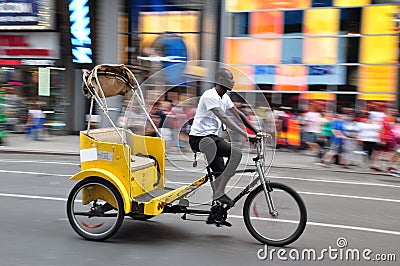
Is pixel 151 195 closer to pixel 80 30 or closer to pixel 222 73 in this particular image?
pixel 222 73

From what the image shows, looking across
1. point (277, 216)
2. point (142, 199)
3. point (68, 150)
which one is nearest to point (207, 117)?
point (142, 199)

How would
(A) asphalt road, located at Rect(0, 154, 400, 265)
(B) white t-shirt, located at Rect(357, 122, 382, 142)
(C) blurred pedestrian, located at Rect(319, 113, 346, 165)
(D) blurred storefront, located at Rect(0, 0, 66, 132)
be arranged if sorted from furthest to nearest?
(D) blurred storefront, located at Rect(0, 0, 66, 132)
(C) blurred pedestrian, located at Rect(319, 113, 346, 165)
(B) white t-shirt, located at Rect(357, 122, 382, 142)
(A) asphalt road, located at Rect(0, 154, 400, 265)

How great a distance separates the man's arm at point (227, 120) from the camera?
5430 mm

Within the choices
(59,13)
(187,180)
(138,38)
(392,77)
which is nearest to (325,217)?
(187,180)

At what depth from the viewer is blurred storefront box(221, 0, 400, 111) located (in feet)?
52.3

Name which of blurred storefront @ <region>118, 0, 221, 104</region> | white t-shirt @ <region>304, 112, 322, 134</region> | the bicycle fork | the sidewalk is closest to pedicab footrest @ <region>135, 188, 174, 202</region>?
the bicycle fork

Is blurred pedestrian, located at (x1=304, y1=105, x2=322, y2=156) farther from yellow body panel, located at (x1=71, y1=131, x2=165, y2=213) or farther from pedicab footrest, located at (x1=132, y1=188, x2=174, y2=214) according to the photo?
yellow body panel, located at (x1=71, y1=131, x2=165, y2=213)

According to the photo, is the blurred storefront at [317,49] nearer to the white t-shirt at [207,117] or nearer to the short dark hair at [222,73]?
the white t-shirt at [207,117]

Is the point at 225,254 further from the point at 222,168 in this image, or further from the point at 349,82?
the point at 349,82

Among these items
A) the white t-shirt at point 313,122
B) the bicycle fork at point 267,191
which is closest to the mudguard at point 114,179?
the bicycle fork at point 267,191

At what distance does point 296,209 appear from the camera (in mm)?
5414

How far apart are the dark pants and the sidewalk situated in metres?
5.74

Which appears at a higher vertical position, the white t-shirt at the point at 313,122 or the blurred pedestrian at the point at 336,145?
the white t-shirt at the point at 313,122

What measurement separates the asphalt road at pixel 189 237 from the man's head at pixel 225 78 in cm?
103
